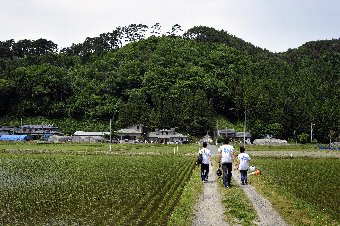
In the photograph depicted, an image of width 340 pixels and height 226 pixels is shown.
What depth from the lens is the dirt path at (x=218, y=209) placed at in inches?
470

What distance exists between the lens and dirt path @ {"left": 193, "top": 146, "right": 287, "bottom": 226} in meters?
11.9

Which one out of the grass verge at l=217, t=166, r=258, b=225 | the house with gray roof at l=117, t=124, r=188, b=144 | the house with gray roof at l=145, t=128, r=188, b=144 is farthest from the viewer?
the house with gray roof at l=117, t=124, r=188, b=144

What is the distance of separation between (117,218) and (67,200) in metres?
3.87

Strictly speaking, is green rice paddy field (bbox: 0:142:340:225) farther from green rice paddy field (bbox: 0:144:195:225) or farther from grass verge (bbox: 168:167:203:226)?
grass verge (bbox: 168:167:203:226)

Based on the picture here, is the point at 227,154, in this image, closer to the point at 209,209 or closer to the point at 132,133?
the point at 209,209

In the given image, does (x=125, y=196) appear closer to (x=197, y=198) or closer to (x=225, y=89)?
(x=197, y=198)

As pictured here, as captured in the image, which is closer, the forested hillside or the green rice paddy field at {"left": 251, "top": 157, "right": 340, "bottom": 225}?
the green rice paddy field at {"left": 251, "top": 157, "right": 340, "bottom": 225}

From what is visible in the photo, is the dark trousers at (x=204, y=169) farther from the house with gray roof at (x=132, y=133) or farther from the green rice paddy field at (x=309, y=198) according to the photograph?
the house with gray roof at (x=132, y=133)

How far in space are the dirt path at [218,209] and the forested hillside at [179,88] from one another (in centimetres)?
8968

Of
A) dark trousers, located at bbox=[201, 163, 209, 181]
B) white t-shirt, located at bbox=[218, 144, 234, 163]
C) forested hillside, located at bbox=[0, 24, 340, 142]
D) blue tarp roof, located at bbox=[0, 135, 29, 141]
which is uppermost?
forested hillside, located at bbox=[0, 24, 340, 142]

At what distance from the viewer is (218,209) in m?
13.6

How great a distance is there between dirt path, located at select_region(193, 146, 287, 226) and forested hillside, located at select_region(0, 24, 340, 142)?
294ft

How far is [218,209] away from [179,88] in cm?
11066

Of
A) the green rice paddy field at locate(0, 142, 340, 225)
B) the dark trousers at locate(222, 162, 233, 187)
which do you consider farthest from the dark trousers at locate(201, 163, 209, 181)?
the dark trousers at locate(222, 162, 233, 187)
